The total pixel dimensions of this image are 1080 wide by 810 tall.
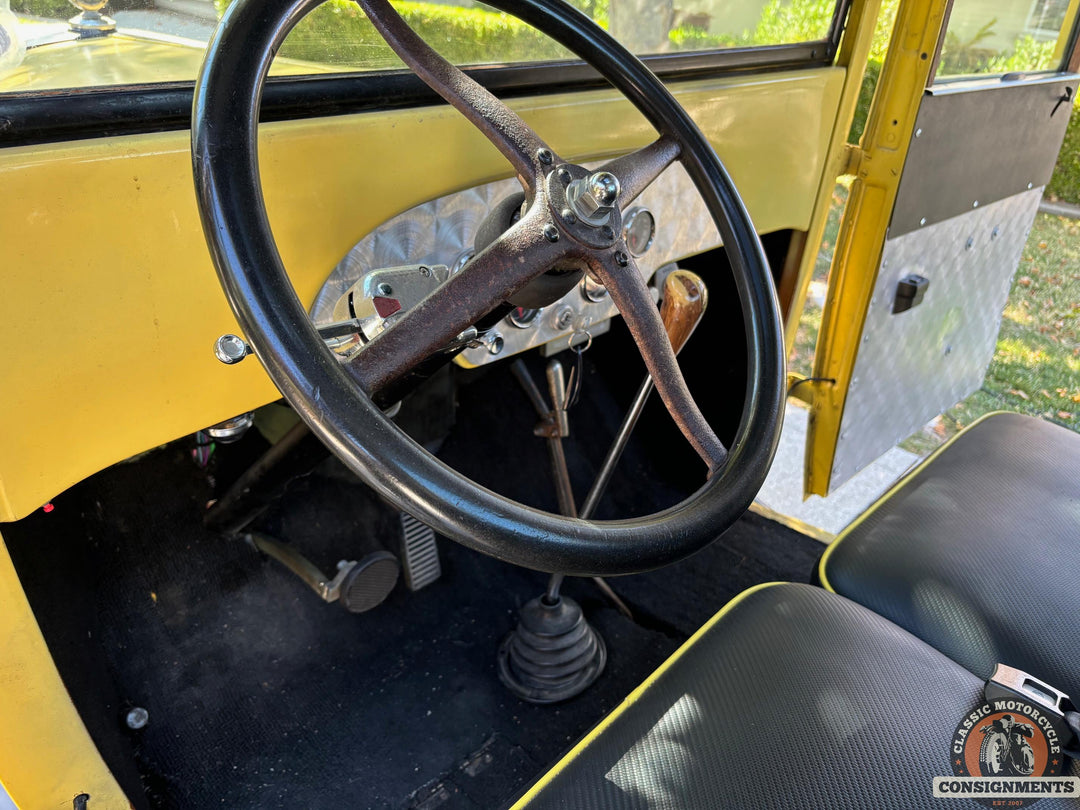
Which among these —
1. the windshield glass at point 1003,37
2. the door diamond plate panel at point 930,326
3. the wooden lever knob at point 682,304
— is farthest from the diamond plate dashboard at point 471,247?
the windshield glass at point 1003,37

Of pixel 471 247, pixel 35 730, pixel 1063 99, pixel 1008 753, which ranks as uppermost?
pixel 1063 99

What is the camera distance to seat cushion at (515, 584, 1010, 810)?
824mm

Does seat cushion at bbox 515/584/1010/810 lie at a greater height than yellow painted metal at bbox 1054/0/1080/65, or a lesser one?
lesser

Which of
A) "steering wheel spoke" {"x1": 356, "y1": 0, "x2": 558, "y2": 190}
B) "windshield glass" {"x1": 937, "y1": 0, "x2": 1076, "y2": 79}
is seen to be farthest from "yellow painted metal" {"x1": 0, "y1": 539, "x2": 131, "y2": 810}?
"windshield glass" {"x1": 937, "y1": 0, "x2": 1076, "y2": 79}

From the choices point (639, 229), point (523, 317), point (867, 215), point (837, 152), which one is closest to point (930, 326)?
point (867, 215)

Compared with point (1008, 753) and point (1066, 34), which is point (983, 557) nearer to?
point (1008, 753)

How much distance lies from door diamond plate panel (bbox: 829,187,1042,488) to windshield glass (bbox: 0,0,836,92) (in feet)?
2.60

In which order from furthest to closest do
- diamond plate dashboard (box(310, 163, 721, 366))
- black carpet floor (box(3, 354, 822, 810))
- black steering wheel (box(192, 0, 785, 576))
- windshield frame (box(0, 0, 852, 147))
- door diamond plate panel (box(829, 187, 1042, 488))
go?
door diamond plate panel (box(829, 187, 1042, 488)) < black carpet floor (box(3, 354, 822, 810)) < diamond plate dashboard (box(310, 163, 721, 366)) < windshield frame (box(0, 0, 852, 147)) < black steering wheel (box(192, 0, 785, 576))

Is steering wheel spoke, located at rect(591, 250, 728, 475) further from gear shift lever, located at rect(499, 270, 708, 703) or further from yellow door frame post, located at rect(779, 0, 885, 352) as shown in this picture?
yellow door frame post, located at rect(779, 0, 885, 352)

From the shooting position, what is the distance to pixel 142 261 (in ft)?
2.81

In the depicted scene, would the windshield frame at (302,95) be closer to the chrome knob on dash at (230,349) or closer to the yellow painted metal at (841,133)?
the yellow painted metal at (841,133)

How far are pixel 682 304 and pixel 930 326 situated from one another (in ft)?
3.82

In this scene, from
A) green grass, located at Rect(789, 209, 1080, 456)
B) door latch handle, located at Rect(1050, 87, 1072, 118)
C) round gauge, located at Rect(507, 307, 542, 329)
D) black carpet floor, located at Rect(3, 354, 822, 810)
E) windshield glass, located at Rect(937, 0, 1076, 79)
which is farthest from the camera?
green grass, located at Rect(789, 209, 1080, 456)

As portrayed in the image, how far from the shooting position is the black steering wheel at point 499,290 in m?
0.58
